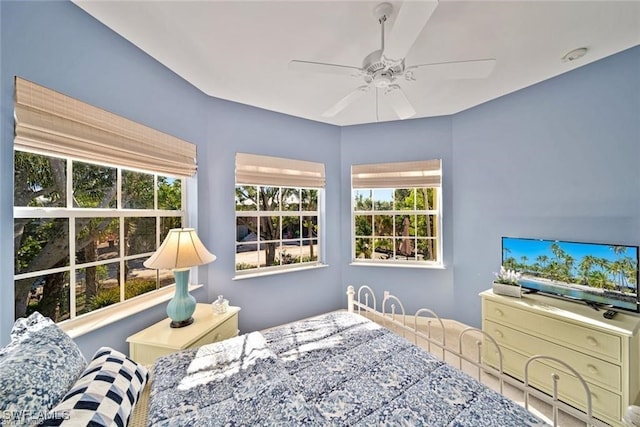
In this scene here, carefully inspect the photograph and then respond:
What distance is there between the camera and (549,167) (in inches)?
90.3

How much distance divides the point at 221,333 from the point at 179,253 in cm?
73

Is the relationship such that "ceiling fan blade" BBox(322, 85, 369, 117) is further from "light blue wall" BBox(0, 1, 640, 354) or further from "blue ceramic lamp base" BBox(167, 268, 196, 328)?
"blue ceramic lamp base" BBox(167, 268, 196, 328)

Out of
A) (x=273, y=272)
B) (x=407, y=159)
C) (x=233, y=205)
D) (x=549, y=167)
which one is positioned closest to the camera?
(x=549, y=167)

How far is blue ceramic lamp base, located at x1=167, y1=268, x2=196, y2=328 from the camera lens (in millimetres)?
1818

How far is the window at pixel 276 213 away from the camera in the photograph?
111 inches

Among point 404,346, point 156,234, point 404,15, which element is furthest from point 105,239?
point 404,15

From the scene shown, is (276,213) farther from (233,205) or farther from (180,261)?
(180,261)

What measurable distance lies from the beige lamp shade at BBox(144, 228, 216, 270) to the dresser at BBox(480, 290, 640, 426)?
2481mm

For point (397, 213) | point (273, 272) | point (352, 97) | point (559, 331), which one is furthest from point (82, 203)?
point (559, 331)

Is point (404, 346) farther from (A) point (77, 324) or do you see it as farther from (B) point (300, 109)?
(B) point (300, 109)

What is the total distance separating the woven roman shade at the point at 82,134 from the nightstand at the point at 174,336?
3.98 ft

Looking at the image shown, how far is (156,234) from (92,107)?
1.04 metres

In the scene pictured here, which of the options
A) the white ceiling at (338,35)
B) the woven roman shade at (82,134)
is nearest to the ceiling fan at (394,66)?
the white ceiling at (338,35)

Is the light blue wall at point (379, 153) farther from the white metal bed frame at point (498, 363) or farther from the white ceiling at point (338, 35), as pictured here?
the white metal bed frame at point (498, 363)
